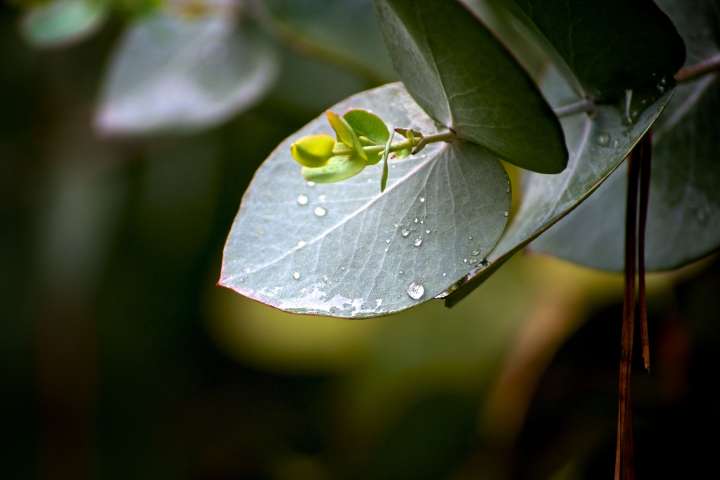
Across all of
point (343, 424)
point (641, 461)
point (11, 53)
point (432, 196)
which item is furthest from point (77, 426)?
point (432, 196)

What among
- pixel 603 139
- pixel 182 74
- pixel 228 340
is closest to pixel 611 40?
pixel 603 139

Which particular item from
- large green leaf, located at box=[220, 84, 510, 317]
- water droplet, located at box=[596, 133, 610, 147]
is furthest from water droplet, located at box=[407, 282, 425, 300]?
water droplet, located at box=[596, 133, 610, 147]

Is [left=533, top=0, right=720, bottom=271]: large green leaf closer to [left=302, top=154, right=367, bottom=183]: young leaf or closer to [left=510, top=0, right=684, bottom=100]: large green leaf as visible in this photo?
[left=510, top=0, right=684, bottom=100]: large green leaf

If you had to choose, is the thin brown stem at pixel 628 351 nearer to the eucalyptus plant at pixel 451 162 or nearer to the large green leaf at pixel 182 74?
the eucalyptus plant at pixel 451 162

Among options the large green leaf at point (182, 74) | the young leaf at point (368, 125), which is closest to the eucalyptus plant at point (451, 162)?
the young leaf at point (368, 125)

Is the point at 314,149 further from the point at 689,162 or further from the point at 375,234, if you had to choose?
the point at 689,162

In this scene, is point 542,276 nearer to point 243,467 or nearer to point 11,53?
point 243,467

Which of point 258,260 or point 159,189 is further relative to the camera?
point 159,189
